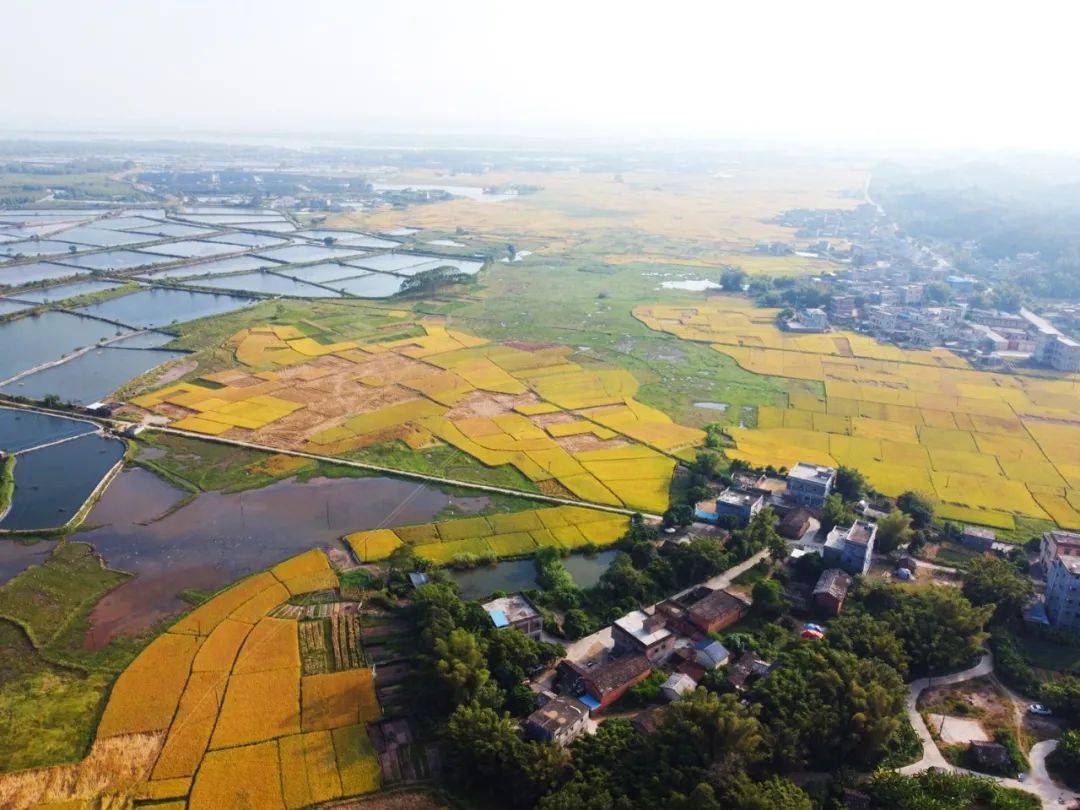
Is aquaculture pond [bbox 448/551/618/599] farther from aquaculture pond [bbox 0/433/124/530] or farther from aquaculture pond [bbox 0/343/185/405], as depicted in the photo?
aquaculture pond [bbox 0/343/185/405]

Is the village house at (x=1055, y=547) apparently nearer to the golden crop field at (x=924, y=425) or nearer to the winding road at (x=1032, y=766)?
the golden crop field at (x=924, y=425)

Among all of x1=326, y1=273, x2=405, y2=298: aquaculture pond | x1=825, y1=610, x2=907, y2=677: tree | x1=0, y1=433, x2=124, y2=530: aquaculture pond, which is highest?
x1=326, y1=273, x2=405, y2=298: aquaculture pond

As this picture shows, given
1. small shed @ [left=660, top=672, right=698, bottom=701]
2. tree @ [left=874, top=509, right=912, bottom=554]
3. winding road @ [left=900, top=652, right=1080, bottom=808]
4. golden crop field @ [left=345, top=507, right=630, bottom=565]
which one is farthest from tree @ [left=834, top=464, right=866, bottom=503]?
small shed @ [left=660, top=672, right=698, bottom=701]

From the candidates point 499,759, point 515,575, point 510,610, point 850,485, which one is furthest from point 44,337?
point 850,485

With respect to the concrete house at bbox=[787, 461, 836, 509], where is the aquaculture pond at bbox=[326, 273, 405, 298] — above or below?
above

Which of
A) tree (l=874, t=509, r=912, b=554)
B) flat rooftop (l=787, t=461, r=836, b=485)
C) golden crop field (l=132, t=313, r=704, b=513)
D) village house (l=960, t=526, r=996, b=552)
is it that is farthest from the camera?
golden crop field (l=132, t=313, r=704, b=513)

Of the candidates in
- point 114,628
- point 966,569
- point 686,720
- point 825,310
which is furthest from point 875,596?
point 825,310

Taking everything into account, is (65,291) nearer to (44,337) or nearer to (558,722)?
(44,337)
